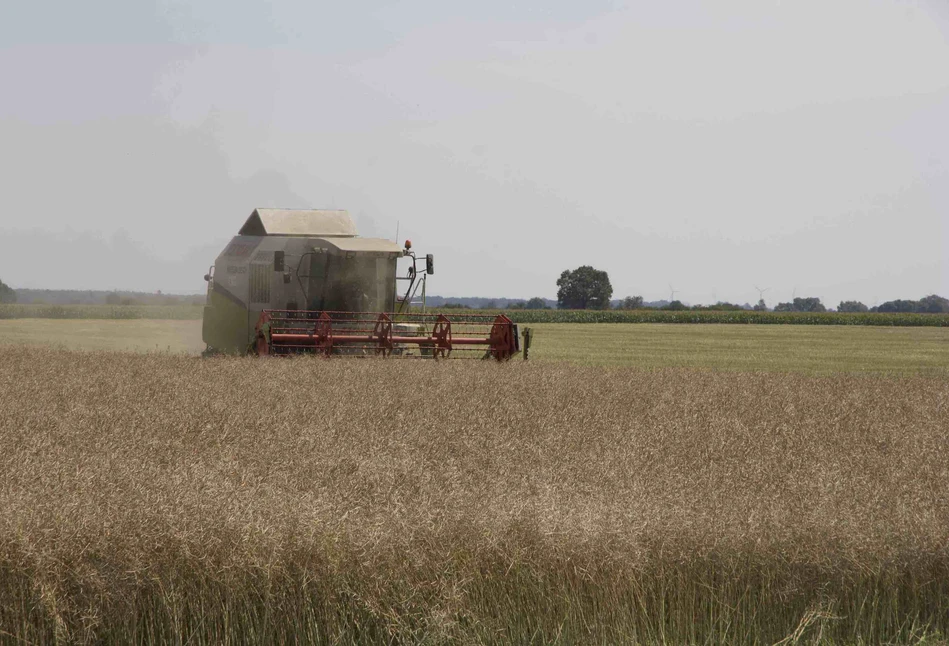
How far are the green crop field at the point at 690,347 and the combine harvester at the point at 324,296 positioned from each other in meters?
2.75

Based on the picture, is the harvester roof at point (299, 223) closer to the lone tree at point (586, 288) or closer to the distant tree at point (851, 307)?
the lone tree at point (586, 288)

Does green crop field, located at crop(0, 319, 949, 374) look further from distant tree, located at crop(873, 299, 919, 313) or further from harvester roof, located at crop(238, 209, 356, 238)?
distant tree, located at crop(873, 299, 919, 313)

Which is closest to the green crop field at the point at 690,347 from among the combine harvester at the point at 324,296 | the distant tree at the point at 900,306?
the combine harvester at the point at 324,296

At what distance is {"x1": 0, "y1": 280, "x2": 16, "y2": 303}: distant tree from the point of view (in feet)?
179

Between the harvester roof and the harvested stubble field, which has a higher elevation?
the harvester roof

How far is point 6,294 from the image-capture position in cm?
5569

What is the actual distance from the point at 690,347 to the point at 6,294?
133 feet

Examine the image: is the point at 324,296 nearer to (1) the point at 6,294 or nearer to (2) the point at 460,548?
(2) the point at 460,548

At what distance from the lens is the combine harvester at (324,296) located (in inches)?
628

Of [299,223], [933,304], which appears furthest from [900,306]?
[299,223]

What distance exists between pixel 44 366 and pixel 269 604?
9.65m

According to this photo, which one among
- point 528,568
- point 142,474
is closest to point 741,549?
point 528,568

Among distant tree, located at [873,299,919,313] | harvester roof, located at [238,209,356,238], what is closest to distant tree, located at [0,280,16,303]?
harvester roof, located at [238,209,356,238]

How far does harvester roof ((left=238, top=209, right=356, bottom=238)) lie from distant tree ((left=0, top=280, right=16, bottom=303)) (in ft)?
136
